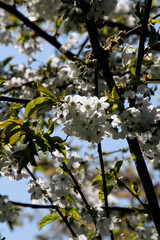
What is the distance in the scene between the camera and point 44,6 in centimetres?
589

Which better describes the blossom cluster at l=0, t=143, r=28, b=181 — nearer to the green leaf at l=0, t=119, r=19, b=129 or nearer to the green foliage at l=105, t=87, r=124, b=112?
the green leaf at l=0, t=119, r=19, b=129

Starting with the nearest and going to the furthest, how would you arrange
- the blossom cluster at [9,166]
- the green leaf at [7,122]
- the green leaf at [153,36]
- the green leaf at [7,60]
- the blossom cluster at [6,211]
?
1. the green leaf at [7,122]
2. the green leaf at [153,36]
3. the blossom cluster at [9,166]
4. the blossom cluster at [6,211]
5. the green leaf at [7,60]

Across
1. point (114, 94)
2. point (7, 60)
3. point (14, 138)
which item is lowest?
point (14, 138)

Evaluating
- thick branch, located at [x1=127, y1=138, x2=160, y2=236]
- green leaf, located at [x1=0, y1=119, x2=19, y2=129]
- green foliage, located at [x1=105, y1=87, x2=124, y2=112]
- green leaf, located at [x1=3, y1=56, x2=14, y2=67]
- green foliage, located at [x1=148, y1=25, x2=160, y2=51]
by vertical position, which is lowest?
thick branch, located at [x1=127, y1=138, x2=160, y2=236]

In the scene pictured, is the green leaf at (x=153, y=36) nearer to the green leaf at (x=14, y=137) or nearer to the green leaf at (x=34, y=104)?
the green leaf at (x=34, y=104)

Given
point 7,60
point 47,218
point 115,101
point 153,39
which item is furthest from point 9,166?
point 7,60

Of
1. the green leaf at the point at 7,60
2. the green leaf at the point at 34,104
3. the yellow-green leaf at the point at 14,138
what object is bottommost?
the yellow-green leaf at the point at 14,138

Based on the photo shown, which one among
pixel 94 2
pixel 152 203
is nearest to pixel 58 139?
pixel 152 203

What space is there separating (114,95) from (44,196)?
1.09m

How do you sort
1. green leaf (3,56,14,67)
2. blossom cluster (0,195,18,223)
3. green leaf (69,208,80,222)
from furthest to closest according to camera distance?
green leaf (3,56,14,67), blossom cluster (0,195,18,223), green leaf (69,208,80,222)

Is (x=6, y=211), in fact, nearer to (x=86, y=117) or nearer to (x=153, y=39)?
(x=86, y=117)

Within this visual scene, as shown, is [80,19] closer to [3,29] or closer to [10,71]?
[10,71]

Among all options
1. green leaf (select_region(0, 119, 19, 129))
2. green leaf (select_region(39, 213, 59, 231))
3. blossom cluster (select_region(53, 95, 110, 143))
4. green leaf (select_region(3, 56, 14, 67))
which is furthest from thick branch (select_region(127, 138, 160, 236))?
green leaf (select_region(3, 56, 14, 67))

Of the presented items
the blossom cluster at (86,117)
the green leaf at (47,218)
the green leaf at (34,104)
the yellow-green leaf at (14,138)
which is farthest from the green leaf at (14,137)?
the green leaf at (47,218)
